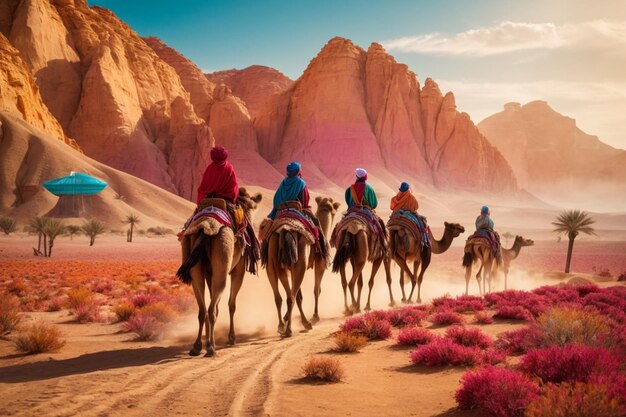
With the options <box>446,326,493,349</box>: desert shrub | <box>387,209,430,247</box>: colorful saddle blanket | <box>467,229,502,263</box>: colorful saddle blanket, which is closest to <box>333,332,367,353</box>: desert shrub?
<box>446,326,493,349</box>: desert shrub

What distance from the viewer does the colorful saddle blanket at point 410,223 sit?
1566 cm

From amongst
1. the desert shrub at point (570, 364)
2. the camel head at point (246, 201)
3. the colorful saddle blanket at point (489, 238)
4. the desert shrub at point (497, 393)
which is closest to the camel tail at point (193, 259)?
the camel head at point (246, 201)

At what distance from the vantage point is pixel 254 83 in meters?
173

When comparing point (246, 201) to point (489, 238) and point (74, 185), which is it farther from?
point (74, 185)

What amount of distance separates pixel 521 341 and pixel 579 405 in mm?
3648

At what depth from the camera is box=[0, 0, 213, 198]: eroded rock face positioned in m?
83.4

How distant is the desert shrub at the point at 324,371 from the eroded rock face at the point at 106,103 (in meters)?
77.0

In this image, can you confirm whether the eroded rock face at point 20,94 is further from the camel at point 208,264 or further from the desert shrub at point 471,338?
the desert shrub at point 471,338

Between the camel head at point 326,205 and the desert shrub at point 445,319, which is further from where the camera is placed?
the camel head at point 326,205

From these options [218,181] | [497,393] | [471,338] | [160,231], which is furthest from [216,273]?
[160,231]

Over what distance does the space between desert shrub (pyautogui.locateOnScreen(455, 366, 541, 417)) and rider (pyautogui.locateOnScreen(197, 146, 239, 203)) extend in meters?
5.09

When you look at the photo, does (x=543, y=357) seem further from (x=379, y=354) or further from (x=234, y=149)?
(x=234, y=149)

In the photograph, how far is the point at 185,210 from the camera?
7275 centimetres

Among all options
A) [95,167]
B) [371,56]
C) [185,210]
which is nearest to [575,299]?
[185,210]
